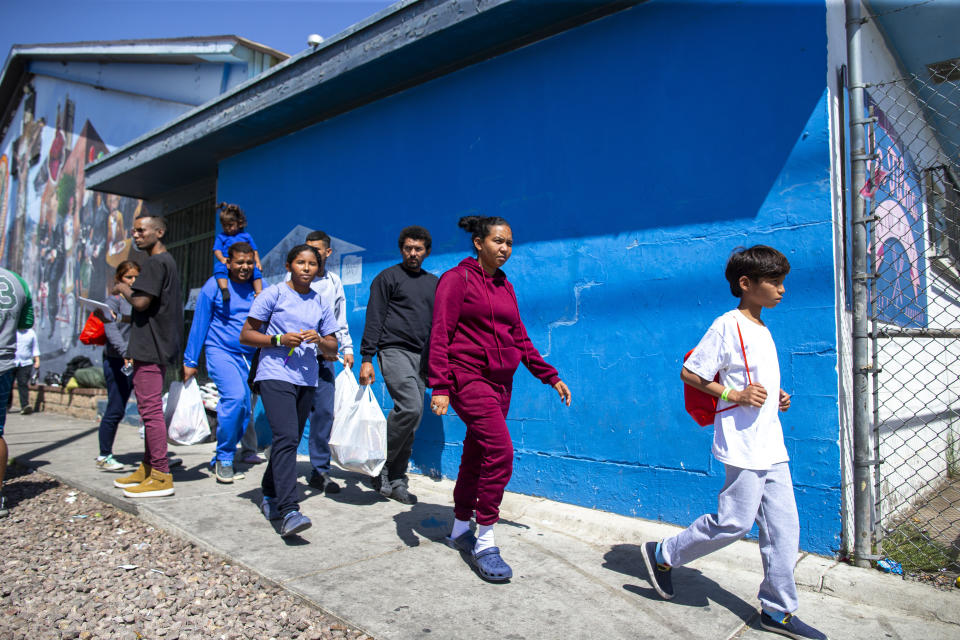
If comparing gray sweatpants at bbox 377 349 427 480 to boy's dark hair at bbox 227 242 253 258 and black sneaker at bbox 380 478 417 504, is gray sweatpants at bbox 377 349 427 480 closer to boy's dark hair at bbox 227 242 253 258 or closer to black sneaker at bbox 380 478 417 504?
black sneaker at bbox 380 478 417 504

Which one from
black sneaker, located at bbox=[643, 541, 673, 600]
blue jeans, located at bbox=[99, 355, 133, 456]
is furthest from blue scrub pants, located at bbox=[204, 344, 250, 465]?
Answer: black sneaker, located at bbox=[643, 541, 673, 600]

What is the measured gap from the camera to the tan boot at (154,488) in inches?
156

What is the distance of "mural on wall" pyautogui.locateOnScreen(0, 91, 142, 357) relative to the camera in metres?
11.1

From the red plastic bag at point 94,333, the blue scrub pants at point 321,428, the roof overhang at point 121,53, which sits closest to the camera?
the blue scrub pants at point 321,428

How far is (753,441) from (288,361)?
7.94 ft

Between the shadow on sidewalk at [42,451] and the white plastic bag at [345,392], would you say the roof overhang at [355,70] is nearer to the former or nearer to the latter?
the white plastic bag at [345,392]

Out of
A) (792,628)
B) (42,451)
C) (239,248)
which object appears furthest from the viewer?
(42,451)

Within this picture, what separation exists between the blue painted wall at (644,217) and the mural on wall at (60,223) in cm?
774

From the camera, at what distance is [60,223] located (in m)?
13.2

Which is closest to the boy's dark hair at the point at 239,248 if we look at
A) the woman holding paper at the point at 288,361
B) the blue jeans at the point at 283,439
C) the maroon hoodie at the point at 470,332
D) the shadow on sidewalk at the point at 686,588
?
the woman holding paper at the point at 288,361

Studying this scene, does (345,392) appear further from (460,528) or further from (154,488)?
(154,488)

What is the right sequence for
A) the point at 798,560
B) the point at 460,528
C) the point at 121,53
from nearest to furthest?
the point at 798,560
the point at 460,528
the point at 121,53

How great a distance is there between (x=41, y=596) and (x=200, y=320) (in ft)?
7.60

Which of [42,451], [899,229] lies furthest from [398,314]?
[42,451]
